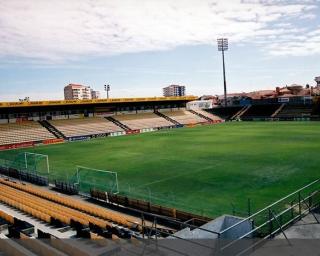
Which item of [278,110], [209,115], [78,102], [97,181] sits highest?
[78,102]

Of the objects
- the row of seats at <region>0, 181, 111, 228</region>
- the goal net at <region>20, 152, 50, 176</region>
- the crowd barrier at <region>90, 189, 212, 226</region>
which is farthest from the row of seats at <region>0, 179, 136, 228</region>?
the goal net at <region>20, 152, 50, 176</region>

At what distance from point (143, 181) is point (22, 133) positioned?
4082 cm

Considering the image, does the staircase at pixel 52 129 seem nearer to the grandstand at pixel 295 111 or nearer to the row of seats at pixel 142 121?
the row of seats at pixel 142 121

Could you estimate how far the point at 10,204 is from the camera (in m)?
20.5

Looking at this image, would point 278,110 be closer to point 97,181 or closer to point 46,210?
point 97,181

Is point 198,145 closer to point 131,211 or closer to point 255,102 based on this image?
point 131,211

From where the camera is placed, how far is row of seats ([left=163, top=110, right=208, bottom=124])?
86.5 m

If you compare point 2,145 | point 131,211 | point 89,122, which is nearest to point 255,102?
point 89,122

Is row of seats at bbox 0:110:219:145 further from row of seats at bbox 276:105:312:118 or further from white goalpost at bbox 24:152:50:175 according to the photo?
white goalpost at bbox 24:152:50:175

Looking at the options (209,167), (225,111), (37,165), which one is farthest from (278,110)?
(37,165)

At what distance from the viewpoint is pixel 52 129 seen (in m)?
66.4

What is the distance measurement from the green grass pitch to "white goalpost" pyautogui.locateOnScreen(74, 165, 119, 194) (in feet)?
2.55

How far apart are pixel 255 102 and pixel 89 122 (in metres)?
48.7

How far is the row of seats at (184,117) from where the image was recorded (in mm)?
86506
